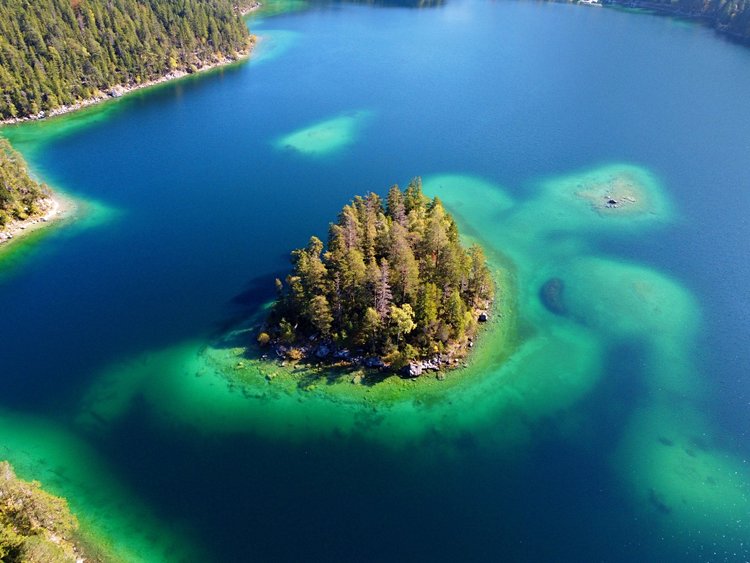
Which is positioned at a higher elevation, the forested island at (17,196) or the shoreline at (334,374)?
the forested island at (17,196)

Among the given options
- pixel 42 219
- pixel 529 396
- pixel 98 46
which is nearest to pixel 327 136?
pixel 42 219

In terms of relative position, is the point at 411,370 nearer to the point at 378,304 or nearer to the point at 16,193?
the point at 378,304

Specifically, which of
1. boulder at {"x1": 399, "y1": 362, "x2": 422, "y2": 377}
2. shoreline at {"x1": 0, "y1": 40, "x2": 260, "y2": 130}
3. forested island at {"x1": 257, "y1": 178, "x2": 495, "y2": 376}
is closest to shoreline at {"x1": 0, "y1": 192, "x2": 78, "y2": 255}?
shoreline at {"x1": 0, "y1": 40, "x2": 260, "y2": 130}

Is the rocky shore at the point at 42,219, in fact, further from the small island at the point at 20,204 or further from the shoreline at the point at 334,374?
the shoreline at the point at 334,374

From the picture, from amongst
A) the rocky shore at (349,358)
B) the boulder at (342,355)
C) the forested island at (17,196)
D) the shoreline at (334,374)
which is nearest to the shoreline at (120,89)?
the forested island at (17,196)

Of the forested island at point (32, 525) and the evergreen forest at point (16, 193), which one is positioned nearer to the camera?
the forested island at point (32, 525)

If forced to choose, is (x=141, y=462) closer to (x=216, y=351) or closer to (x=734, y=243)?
(x=216, y=351)

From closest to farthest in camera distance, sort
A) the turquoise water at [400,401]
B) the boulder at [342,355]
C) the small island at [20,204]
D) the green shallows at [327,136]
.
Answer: the turquoise water at [400,401]
the boulder at [342,355]
the small island at [20,204]
the green shallows at [327,136]

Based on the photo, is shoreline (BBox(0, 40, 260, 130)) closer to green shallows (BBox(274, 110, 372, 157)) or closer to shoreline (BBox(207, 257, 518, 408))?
green shallows (BBox(274, 110, 372, 157))
